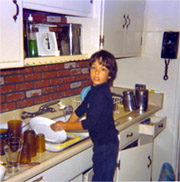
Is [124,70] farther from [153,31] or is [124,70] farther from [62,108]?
[62,108]

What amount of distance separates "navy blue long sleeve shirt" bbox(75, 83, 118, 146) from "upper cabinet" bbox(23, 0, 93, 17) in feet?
1.78

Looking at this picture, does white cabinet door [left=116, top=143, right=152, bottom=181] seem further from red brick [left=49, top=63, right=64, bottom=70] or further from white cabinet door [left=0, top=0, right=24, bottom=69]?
white cabinet door [left=0, top=0, right=24, bottom=69]

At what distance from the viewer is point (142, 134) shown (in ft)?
8.04

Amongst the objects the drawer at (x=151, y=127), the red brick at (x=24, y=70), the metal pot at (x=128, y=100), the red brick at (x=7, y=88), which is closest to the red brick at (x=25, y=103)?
the red brick at (x=7, y=88)

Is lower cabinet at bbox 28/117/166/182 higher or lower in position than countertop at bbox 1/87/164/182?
lower

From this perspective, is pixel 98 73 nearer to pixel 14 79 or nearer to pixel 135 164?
pixel 14 79

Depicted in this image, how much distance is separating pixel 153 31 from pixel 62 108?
1277mm

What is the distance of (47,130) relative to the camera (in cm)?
172

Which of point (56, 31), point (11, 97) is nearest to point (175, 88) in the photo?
point (56, 31)

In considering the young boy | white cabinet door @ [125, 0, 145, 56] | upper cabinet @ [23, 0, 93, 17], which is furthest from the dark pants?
white cabinet door @ [125, 0, 145, 56]

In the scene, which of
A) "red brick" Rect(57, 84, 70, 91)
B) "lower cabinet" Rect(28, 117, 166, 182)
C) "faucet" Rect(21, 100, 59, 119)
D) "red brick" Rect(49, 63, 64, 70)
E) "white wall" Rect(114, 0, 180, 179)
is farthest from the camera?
"white wall" Rect(114, 0, 180, 179)

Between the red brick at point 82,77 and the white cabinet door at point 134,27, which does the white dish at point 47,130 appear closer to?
the red brick at point 82,77

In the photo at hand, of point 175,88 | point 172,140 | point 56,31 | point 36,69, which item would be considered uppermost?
point 56,31

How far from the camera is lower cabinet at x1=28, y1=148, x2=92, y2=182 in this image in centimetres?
144
